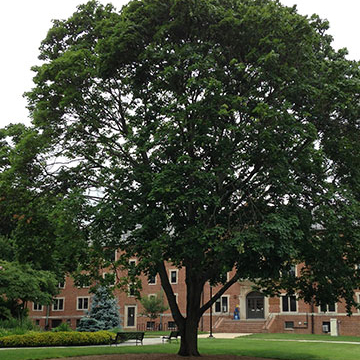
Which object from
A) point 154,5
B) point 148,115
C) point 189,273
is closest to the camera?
point 154,5

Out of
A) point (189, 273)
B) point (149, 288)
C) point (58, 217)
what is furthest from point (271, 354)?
point (149, 288)

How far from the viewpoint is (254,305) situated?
47.8 metres

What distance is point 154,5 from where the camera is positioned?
1524 cm

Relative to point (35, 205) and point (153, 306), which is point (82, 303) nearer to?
point (153, 306)

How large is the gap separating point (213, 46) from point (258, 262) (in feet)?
24.1

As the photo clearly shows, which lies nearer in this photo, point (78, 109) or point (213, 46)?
point (213, 46)

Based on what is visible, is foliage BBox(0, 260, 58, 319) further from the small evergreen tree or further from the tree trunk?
the tree trunk

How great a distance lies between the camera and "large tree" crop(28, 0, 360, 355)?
46.2 feet

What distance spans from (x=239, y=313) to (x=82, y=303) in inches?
880

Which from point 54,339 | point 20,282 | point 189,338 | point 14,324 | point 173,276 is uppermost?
point 173,276

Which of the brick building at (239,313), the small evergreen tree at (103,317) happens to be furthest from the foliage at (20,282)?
the small evergreen tree at (103,317)

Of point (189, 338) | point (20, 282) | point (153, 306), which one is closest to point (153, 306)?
point (153, 306)

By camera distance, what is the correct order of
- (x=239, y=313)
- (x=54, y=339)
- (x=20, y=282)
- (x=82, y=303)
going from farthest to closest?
(x=82, y=303) < (x=239, y=313) < (x=20, y=282) < (x=54, y=339)

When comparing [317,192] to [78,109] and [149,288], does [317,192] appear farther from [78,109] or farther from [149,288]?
[149,288]
